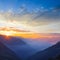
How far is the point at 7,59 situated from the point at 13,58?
75.9ft

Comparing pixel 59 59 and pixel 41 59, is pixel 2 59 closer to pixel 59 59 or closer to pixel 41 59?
pixel 41 59

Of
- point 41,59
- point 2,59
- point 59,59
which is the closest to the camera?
point 59,59

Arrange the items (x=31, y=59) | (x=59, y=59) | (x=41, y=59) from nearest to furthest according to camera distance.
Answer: (x=59, y=59)
(x=41, y=59)
(x=31, y=59)

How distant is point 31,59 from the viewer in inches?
7569

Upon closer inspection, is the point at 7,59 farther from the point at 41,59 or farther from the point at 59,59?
the point at 59,59

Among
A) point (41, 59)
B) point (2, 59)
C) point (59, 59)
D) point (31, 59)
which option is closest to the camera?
point (59, 59)

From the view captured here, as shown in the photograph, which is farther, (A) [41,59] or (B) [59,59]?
A: (A) [41,59]

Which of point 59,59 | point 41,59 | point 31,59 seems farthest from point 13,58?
point 59,59

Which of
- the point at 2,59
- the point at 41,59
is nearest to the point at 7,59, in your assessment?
the point at 2,59

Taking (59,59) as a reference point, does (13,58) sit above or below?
above

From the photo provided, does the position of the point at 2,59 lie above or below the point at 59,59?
above

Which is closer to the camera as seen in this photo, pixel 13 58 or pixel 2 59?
pixel 2 59

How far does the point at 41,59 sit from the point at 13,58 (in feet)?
111

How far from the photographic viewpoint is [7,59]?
170 metres
